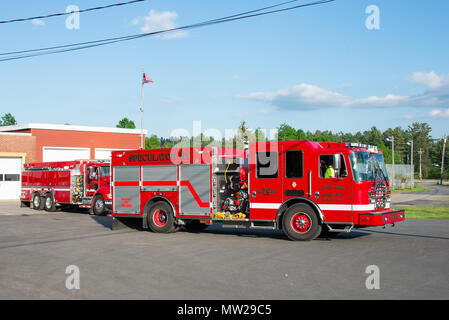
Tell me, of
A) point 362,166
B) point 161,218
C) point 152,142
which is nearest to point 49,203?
point 161,218

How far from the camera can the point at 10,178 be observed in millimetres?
38188

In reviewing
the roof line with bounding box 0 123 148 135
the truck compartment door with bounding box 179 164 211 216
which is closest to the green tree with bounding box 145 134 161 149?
the roof line with bounding box 0 123 148 135

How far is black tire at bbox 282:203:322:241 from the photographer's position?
12883 millimetres

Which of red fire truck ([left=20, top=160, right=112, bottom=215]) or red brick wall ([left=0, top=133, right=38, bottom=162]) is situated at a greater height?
red brick wall ([left=0, top=133, right=38, bottom=162])

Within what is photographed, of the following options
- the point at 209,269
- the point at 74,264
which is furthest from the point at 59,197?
the point at 209,269

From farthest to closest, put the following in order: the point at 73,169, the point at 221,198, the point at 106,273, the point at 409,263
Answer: the point at 73,169
the point at 221,198
the point at 409,263
the point at 106,273

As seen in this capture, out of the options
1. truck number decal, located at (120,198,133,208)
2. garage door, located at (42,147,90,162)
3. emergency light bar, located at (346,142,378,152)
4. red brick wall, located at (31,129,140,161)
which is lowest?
truck number decal, located at (120,198,133,208)

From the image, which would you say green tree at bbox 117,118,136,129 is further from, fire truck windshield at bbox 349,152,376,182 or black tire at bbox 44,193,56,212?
fire truck windshield at bbox 349,152,376,182

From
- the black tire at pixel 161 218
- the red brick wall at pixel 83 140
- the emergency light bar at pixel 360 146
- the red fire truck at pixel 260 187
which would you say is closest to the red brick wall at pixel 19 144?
the red brick wall at pixel 83 140

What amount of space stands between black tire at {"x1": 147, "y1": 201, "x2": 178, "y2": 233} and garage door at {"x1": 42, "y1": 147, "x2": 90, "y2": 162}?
27049mm

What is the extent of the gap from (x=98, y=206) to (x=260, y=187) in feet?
39.0
